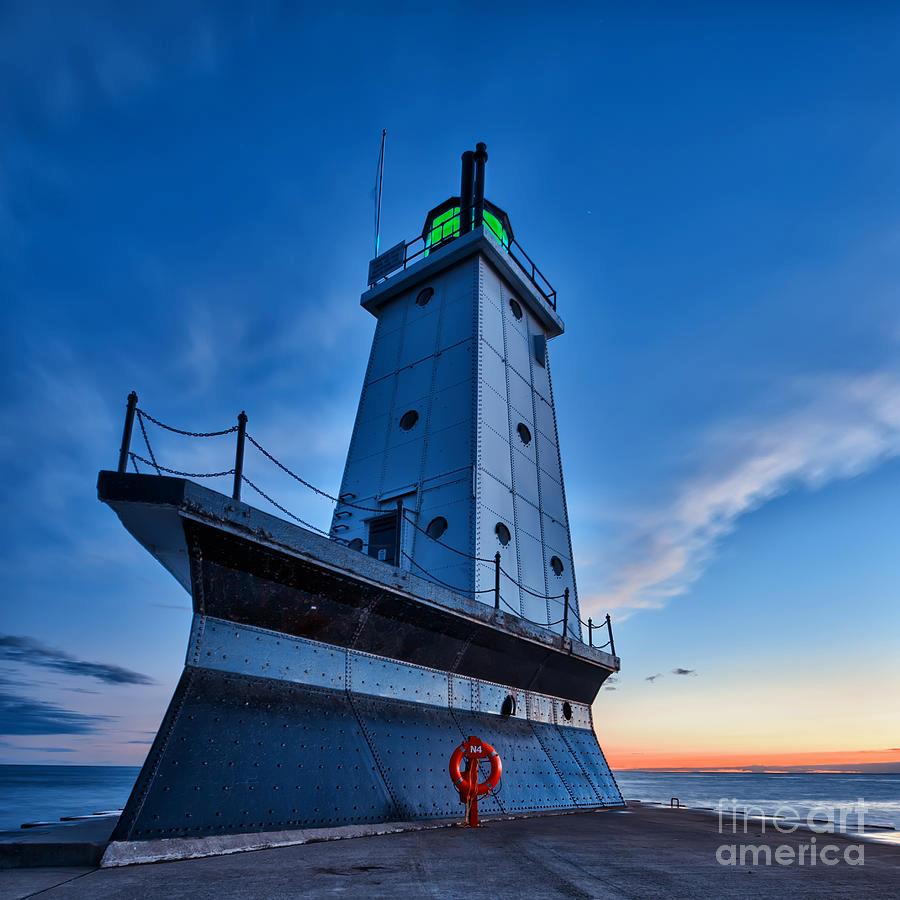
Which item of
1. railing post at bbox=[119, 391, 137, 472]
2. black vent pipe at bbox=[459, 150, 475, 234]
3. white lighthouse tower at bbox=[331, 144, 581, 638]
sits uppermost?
black vent pipe at bbox=[459, 150, 475, 234]

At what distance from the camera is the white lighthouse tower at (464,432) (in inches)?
497

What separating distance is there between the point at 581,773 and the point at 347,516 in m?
7.35

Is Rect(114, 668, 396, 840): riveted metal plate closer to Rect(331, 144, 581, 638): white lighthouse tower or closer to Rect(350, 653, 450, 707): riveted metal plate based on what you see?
Rect(350, 653, 450, 707): riveted metal plate

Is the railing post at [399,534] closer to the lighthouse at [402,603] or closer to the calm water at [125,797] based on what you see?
the lighthouse at [402,603]

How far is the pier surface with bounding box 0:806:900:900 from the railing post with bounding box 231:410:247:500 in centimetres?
386

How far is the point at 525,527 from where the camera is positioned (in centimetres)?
1402

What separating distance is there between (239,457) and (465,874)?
207 inches

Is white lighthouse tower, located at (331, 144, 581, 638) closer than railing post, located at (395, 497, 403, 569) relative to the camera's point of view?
No

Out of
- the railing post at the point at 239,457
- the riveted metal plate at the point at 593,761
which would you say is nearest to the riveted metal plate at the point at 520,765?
the riveted metal plate at the point at 593,761

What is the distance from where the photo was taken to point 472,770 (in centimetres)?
891

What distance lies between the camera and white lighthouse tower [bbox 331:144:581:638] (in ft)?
41.4

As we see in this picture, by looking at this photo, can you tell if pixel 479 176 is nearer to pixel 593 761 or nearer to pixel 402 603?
pixel 402 603

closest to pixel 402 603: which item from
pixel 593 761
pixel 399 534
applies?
pixel 399 534

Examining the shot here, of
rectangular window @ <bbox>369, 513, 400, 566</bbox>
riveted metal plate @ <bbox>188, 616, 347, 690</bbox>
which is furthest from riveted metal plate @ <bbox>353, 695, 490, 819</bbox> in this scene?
rectangular window @ <bbox>369, 513, 400, 566</bbox>
